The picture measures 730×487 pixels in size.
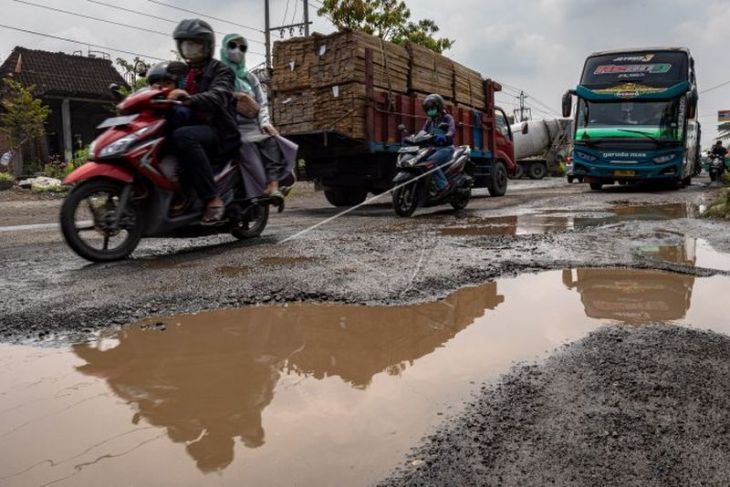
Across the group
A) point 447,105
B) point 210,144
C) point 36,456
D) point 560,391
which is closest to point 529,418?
point 560,391

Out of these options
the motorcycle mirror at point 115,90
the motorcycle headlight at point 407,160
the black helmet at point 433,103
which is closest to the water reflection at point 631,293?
the motorcycle mirror at point 115,90

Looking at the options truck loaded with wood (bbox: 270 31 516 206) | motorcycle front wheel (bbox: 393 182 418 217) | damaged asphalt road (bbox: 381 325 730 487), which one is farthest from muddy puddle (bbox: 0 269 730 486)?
truck loaded with wood (bbox: 270 31 516 206)

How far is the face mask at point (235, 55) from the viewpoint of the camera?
561 cm

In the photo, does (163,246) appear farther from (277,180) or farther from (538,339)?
(538,339)

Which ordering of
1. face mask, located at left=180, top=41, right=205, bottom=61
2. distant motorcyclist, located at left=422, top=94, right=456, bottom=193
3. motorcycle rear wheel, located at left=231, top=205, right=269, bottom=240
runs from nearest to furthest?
face mask, located at left=180, top=41, right=205, bottom=61, motorcycle rear wheel, located at left=231, top=205, right=269, bottom=240, distant motorcyclist, located at left=422, top=94, right=456, bottom=193

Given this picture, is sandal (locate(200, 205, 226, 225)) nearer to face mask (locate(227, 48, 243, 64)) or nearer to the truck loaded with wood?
face mask (locate(227, 48, 243, 64))

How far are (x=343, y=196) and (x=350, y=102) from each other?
92.8 inches

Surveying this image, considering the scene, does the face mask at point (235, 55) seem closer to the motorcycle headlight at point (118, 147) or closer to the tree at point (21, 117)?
the motorcycle headlight at point (118, 147)

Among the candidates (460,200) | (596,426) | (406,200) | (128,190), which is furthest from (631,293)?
(460,200)

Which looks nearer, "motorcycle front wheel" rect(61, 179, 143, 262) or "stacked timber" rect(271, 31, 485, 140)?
"motorcycle front wheel" rect(61, 179, 143, 262)

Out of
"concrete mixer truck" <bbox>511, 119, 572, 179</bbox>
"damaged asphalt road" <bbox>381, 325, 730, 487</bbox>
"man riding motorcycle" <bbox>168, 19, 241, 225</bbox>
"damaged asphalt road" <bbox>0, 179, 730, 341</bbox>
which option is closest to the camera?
"damaged asphalt road" <bbox>381, 325, 730, 487</bbox>

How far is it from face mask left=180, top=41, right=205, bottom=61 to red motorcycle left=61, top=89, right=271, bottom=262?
18.2 inches

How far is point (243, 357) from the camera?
8.16 feet

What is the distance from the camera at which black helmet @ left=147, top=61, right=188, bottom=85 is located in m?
5.07
